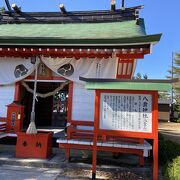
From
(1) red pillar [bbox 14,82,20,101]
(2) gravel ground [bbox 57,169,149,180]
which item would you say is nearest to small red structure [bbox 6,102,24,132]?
(1) red pillar [bbox 14,82,20,101]

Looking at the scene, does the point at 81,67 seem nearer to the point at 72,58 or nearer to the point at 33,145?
the point at 72,58

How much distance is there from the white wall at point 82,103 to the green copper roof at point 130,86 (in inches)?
112

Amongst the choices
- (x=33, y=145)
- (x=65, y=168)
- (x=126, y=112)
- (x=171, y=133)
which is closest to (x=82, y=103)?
(x=33, y=145)

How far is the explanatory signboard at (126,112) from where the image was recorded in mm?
5574

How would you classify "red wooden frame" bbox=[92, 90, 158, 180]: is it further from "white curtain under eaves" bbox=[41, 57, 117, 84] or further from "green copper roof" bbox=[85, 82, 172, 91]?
"white curtain under eaves" bbox=[41, 57, 117, 84]

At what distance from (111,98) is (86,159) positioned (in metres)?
2.37

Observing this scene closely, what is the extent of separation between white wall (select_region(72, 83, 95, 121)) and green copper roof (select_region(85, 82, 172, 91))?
9.35 ft

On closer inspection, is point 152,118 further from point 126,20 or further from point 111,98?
point 126,20

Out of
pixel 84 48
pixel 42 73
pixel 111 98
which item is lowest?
pixel 111 98

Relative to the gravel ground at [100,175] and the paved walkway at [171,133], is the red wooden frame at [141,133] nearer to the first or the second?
the gravel ground at [100,175]

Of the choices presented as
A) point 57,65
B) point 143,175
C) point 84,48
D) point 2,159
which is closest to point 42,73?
point 57,65

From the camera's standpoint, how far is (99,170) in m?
6.20

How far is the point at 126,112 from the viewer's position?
5.69 m

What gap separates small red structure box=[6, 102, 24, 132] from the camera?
8.36 meters
